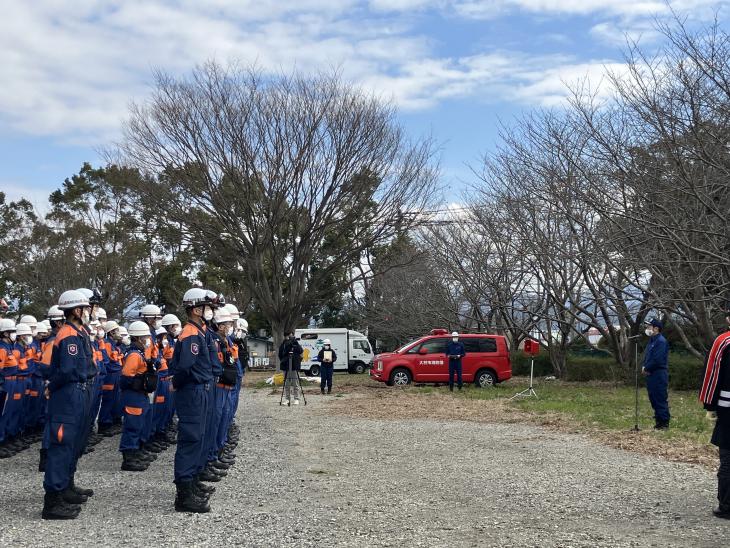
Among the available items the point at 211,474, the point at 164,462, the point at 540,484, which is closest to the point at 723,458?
the point at 540,484

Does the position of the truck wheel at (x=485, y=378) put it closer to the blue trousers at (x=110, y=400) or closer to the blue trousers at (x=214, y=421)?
the blue trousers at (x=110, y=400)

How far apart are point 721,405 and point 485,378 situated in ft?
61.3

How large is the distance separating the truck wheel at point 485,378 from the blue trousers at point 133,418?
1693 cm

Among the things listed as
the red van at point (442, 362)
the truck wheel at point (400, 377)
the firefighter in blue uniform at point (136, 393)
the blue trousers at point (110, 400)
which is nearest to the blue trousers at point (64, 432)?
the firefighter in blue uniform at point (136, 393)

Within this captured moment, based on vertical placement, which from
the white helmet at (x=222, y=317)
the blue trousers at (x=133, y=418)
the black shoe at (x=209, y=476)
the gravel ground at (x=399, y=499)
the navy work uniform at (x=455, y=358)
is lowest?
the gravel ground at (x=399, y=499)

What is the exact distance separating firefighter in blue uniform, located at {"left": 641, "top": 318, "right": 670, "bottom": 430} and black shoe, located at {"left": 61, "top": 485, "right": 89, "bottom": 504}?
961 centimetres

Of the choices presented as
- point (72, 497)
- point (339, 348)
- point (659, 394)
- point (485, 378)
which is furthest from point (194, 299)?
point (339, 348)

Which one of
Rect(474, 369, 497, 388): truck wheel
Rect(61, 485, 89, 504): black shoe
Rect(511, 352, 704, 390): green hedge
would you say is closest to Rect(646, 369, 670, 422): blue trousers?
Rect(61, 485, 89, 504): black shoe

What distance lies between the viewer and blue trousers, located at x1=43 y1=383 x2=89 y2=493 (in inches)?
281

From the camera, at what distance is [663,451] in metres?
11.3

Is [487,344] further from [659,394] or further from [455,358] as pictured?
[659,394]

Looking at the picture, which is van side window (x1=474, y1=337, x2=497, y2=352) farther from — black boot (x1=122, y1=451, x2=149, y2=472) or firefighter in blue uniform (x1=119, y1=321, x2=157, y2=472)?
black boot (x1=122, y1=451, x2=149, y2=472)

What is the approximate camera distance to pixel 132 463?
10.0 meters

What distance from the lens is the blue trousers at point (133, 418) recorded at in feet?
33.2
